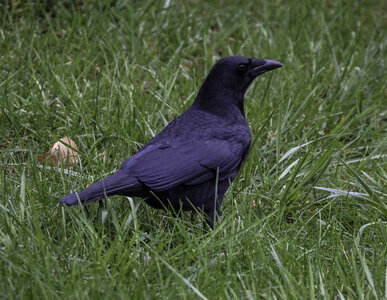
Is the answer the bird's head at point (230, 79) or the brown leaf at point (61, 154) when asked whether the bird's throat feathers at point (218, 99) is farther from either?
the brown leaf at point (61, 154)

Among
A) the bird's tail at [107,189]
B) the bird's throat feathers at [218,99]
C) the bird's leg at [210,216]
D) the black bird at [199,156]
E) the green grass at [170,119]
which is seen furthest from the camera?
the bird's throat feathers at [218,99]

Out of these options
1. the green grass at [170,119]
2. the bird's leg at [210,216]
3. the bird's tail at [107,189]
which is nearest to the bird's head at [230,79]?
the green grass at [170,119]

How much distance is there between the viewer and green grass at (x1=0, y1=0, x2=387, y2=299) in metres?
2.62

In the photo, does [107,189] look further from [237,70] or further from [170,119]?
[170,119]

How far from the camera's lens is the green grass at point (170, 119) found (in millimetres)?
2623

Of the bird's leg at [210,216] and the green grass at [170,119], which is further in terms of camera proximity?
the bird's leg at [210,216]

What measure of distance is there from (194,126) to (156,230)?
0.59 meters

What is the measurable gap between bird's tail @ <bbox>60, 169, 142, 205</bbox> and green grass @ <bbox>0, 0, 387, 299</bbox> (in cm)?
10

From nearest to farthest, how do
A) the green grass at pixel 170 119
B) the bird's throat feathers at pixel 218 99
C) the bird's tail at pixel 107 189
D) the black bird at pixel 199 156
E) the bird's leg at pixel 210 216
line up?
the green grass at pixel 170 119 < the bird's tail at pixel 107 189 < the black bird at pixel 199 156 < the bird's leg at pixel 210 216 < the bird's throat feathers at pixel 218 99

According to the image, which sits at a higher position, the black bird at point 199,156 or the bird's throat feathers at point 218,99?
the bird's throat feathers at point 218,99

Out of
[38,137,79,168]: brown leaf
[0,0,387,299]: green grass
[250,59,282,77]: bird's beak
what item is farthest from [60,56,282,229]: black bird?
[38,137,79,168]: brown leaf

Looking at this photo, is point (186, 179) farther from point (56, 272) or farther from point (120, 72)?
point (120, 72)

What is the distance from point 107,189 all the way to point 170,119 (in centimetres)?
145

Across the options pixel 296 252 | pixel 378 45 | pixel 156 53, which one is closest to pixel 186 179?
pixel 296 252
